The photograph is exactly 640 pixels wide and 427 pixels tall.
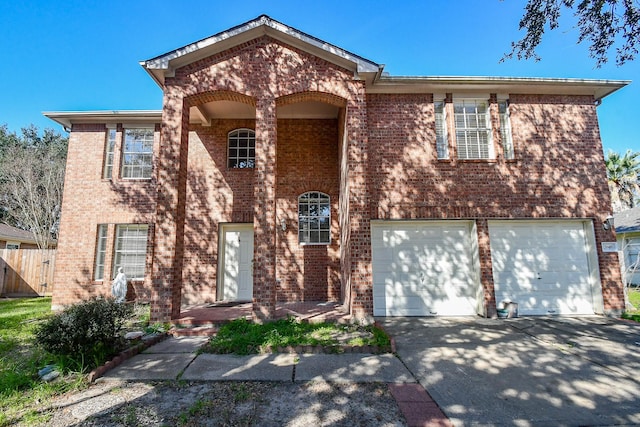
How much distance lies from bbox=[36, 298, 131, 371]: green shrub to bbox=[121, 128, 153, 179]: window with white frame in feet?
21.1

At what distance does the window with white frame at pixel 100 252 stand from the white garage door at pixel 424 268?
334 inches

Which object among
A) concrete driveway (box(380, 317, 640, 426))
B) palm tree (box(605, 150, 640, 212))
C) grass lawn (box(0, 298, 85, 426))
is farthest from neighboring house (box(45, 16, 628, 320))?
palm tree (box(605, 150, 640, 212))

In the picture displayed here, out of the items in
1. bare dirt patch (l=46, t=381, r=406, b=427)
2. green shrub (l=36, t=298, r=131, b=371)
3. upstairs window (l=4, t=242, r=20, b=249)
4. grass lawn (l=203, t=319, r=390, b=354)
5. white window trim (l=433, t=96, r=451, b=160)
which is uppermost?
white window trim (l=433, t=96, r=451, b=160)

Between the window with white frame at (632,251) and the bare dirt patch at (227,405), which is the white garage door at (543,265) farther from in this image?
the window with white frame at (632,251)

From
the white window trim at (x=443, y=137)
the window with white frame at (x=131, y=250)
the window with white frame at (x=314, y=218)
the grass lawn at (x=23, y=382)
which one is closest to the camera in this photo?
the grass lawn at (x=23, y=382)

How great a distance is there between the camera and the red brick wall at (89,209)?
30.7 ft

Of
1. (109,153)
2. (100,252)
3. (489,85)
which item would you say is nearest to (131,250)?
(100,252)

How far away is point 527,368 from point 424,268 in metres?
3.56

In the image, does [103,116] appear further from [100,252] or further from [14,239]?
[14,239]

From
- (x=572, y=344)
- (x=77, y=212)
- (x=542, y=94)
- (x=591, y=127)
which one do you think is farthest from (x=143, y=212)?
(x=591, y=127)

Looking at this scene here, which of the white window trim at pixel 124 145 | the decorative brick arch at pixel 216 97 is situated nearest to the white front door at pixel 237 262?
the white window trim at pixel 124 145

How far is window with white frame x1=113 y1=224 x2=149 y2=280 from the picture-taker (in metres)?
9.59

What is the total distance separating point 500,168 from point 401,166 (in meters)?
2.63

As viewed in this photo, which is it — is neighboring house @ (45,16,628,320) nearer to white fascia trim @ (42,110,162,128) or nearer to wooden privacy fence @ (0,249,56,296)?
white fascia trim @ (42,110,162,128)
